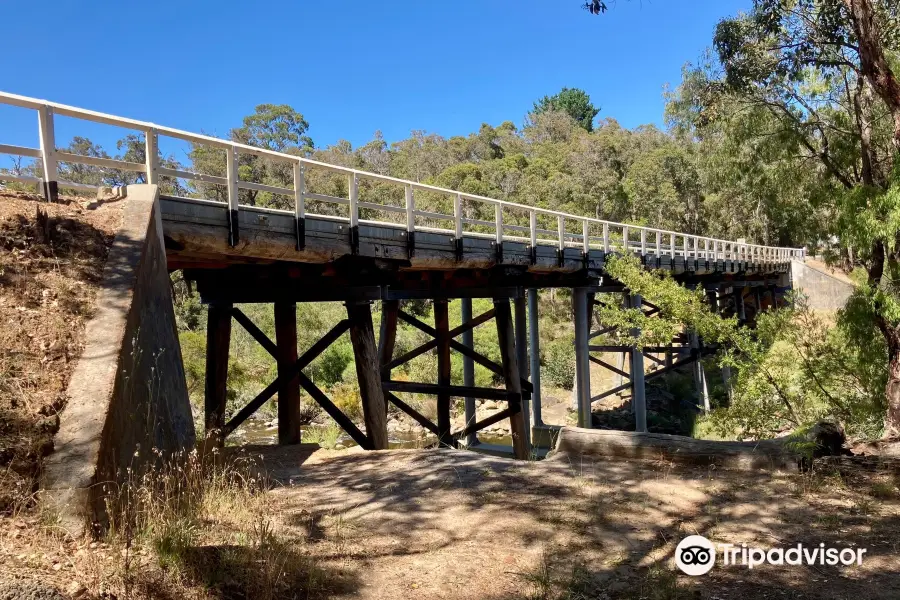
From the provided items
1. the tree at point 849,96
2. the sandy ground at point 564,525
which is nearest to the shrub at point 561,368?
the tree at point 849,96

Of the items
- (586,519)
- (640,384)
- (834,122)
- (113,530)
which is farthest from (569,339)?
(113,530)

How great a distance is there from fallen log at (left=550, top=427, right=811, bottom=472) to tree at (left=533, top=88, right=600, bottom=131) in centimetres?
8583

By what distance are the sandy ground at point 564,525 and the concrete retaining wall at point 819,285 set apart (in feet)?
98.4

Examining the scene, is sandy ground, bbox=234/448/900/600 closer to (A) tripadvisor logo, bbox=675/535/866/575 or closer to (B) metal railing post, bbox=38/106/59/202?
(A) tripadvisor logo, bbox=675/535/866/575

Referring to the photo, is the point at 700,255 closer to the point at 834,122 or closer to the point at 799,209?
the point at 799,209

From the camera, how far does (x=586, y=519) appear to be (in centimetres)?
429

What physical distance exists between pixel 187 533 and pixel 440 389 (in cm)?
794

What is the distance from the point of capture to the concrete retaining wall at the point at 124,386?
3.00 metres

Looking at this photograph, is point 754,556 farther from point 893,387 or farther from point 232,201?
point 893,387

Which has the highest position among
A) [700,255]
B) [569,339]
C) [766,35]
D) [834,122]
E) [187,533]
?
[766,35]

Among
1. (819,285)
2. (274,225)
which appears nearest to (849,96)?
(274,225)

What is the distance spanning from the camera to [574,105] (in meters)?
88.2

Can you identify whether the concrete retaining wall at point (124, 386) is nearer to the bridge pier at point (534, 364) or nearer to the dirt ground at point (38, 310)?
the dirt ground at point (38, 310)

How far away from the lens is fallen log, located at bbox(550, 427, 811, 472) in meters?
5.63
